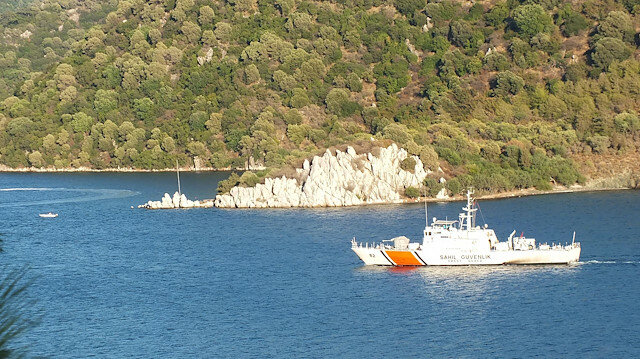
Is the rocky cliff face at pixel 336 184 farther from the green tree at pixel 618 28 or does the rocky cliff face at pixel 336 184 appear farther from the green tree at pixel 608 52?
the green tree at pixel 618 28

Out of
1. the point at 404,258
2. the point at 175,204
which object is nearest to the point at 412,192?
the point at 175,204

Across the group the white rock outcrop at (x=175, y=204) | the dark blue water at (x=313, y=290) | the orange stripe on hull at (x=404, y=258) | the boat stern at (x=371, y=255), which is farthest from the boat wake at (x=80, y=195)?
the orange stripe on hull at (x=404, y=258)

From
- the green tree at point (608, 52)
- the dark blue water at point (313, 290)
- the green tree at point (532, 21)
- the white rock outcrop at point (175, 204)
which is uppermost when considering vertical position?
the green tree at point (532, 21)

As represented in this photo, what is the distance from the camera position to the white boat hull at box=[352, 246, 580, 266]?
7856cm

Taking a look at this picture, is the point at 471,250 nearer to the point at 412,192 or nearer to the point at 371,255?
the point at 371,255

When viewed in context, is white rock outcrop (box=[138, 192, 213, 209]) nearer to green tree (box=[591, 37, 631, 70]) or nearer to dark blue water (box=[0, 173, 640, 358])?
dark blue water (box=[0, 173, 640, 358])

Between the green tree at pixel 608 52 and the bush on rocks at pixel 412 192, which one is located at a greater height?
the green tree at pixel 608 52

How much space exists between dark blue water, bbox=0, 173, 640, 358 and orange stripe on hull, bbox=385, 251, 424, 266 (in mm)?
1495

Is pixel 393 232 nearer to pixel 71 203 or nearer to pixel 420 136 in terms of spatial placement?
pixel 420 136

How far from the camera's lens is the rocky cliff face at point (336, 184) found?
131 metres

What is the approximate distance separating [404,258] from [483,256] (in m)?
7.27

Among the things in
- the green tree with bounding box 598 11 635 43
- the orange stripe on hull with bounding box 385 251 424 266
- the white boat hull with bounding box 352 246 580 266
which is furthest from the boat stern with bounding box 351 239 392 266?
the green tree with bounding box 598 11 635 43

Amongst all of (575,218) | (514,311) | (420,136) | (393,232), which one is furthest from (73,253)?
(420,136)

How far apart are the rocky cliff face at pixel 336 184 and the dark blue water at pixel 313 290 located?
324 inches
